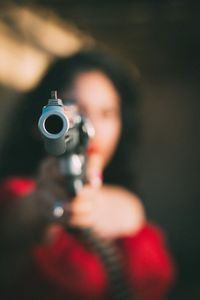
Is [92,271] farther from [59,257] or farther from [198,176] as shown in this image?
[198,176]

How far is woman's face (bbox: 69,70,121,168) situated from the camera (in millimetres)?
1055

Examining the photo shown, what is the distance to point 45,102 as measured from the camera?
1169mm

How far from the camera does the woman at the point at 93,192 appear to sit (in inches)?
41.2

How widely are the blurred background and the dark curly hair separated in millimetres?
595

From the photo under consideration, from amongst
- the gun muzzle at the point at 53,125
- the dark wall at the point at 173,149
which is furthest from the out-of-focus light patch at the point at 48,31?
the gun muzzle at the point at 53,125

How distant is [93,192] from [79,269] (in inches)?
8.9

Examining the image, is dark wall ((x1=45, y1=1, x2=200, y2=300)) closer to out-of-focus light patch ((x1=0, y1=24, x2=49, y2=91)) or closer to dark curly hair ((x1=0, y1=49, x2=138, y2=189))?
out-of-focus light patch ((x1=0, y1=24, x2=49, y2=91))

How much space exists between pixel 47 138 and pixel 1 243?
0.52 m

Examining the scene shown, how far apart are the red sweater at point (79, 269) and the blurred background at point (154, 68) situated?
2.55 feet

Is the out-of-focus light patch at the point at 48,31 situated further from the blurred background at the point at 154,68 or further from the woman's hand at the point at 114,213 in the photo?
the woman's hand at the point at 114,213

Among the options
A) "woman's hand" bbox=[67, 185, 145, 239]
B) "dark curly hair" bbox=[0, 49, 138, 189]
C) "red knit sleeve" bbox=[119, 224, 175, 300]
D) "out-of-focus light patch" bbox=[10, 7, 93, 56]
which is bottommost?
"red knit sleeve" bbox=[119, 224, 175, 300]

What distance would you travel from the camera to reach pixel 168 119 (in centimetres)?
355

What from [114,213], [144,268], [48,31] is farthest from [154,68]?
[144,268]

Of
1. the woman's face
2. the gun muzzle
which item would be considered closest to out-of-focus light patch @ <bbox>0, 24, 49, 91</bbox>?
the woman's face
